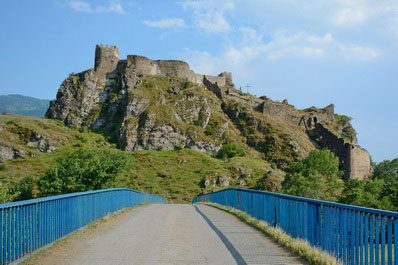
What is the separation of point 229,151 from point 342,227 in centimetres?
7985

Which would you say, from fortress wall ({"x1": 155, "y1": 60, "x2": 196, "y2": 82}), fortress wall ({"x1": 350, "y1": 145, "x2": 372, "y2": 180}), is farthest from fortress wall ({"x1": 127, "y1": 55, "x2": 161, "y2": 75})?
fortress wall ({"x1": 350, "y1": 145, "x2": 372, "y2": 180})

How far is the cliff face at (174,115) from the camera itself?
8994cm

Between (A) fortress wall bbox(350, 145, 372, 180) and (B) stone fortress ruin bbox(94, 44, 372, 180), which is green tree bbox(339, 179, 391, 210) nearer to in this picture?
(A) fortress wall bbox(350, 145, 372, 180)

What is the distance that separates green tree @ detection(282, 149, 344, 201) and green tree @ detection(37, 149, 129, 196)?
80.5 feet

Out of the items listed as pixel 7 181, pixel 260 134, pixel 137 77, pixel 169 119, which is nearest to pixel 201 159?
pixel 169 119

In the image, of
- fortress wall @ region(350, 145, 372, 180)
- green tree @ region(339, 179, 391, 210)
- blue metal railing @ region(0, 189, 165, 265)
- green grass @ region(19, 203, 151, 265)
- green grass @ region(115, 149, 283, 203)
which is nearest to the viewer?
blue metal railing @ region(0, 189, 165, 265)

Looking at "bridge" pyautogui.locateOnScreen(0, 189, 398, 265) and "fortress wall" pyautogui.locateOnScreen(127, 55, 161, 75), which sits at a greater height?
"fortress wall" pyautogui.locateOnScreen(127, 55, 161, 75)

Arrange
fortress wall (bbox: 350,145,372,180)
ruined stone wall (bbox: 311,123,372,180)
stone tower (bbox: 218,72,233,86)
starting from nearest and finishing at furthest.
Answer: ruined stone wall (bbox: 311,123,372,180)
fortress wall (bbox: 350,145,372,180)
stone tower (bbox: 218,72,233,86)

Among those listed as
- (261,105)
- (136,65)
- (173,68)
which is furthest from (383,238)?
(261,105)

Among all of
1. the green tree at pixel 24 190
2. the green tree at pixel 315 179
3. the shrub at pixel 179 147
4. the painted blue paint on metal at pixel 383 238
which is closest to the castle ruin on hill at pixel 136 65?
the shrub at pixel 179 147

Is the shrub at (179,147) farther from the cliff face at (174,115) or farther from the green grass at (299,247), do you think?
the green grass at (299,247)

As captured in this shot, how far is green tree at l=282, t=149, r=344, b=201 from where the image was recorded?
58.1 metres

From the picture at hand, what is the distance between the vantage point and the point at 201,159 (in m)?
82.3

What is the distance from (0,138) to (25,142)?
4475 mm
